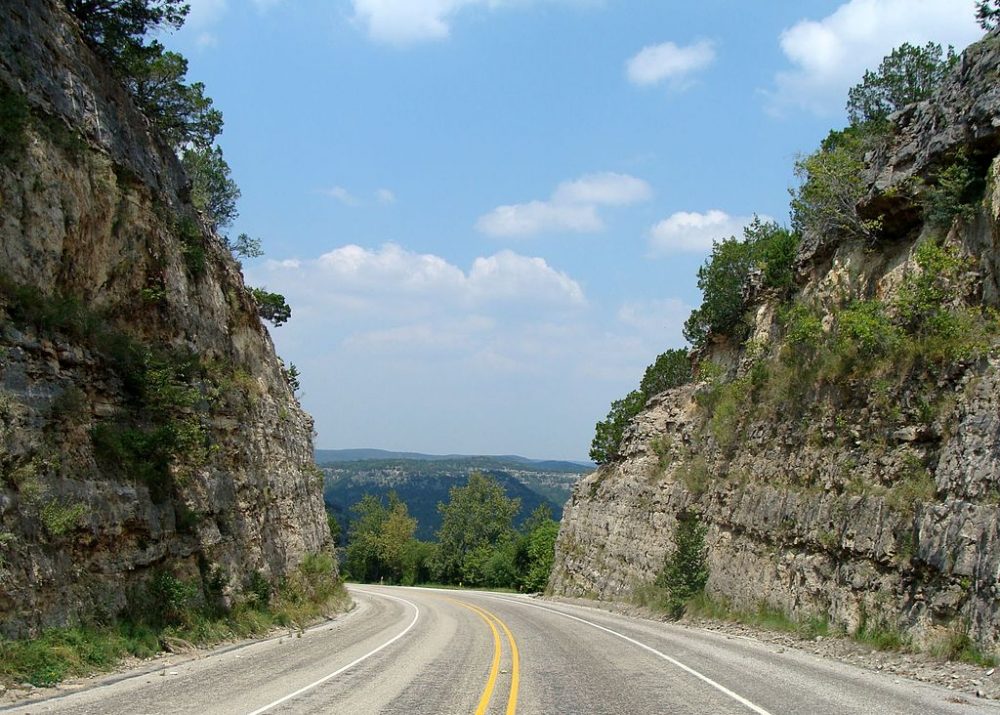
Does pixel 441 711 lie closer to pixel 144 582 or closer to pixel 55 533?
pixel 55 533

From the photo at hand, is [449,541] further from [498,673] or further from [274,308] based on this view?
[498,673]

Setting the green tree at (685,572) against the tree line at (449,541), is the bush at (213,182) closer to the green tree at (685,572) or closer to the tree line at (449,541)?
the green tree at (685,572)

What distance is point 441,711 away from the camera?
9578 millimetres

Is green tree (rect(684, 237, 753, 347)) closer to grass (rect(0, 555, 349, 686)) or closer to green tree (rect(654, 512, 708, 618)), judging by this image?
green tree (rect(654, 512, 708, 618))

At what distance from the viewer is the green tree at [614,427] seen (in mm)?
49594

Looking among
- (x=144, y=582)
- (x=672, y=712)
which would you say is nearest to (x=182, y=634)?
(x=144, y=582)

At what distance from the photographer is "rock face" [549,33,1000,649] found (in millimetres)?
15430

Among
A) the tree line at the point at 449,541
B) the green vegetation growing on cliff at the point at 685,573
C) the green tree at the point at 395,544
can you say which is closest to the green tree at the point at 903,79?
the green vegetation growing on cliff at the point at 685,573

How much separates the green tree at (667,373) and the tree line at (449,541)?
121 feet

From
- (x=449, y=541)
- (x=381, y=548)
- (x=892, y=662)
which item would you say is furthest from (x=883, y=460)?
(x=381, y=548)

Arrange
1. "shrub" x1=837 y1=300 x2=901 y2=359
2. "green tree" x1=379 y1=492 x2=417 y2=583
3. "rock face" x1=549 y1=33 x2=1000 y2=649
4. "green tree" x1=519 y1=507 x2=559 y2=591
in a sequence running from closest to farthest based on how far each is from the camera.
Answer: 1. "rock face" x1=549 y1=33 x2=1000 y2=649
2. "shrub" x1=837 y1=300 x2=901 y2=359
3. "green tree" x1=519 y1=507 x2=559 y2=591
4. "green tree" x1=379 y1=492 x2=417 y2=583

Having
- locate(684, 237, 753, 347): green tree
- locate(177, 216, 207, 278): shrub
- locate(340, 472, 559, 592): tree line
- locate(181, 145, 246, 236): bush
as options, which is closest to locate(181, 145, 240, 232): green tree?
locate(181, 145, 246, 236): bush

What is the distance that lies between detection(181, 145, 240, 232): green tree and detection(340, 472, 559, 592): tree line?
51.8 m

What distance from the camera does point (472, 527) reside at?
9000cm
